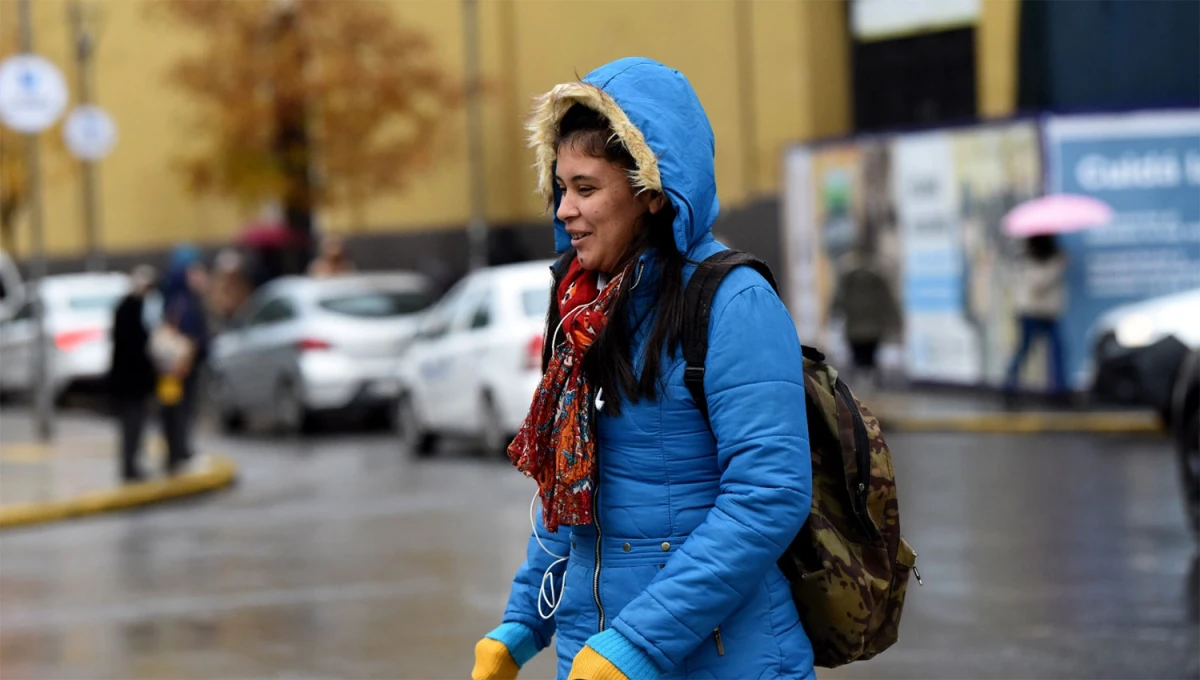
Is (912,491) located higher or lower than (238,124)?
lower

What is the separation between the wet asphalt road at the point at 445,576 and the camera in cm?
765

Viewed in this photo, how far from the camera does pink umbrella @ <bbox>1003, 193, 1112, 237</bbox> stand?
1756 centimetres

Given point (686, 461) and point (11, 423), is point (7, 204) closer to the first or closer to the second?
point (11, 423)

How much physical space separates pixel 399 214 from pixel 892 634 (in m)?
34.4

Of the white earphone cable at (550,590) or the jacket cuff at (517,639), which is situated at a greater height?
the white earphone cable at (550,590)

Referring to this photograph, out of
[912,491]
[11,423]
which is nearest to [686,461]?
[912,491]

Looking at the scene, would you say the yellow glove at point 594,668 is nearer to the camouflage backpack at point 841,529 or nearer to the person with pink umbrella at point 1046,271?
the camouflage backpack at point 841,529

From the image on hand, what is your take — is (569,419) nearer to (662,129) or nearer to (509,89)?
(662,129)

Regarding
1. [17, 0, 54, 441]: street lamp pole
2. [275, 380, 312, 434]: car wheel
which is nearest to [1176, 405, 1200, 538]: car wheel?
[275, 380, 312, 434]: car wheel

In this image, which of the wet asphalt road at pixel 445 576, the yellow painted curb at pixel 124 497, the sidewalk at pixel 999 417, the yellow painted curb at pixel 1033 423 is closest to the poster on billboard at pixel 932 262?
the sidewalk at pixel 999 417

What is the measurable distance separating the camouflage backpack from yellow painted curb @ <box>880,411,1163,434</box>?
1382 cm

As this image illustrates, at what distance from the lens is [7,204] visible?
146 feet

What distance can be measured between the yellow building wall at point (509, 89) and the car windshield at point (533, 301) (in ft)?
8.45

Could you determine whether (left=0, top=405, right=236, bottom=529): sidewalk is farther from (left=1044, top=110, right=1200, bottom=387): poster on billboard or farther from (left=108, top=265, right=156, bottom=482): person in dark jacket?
(left=1044, top=110, right=1200, bottom=387): poster on billboard
